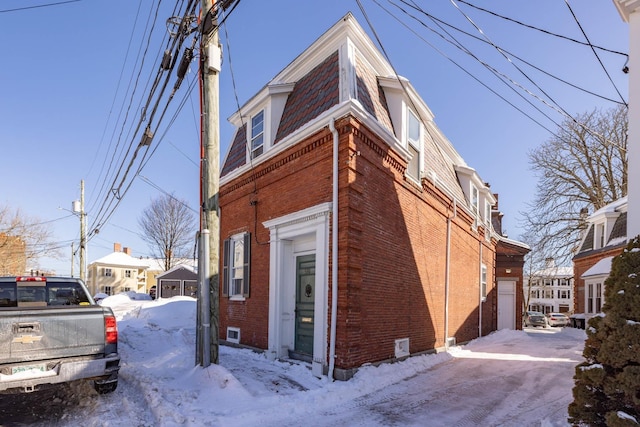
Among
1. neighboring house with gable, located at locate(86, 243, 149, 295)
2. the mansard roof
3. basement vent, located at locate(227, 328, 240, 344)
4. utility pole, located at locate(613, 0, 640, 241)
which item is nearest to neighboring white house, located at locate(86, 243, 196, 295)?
neighboring house with gable, located at locate(86, 243, 149, 295)

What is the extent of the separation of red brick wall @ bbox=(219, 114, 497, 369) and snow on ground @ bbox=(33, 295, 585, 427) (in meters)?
0.68

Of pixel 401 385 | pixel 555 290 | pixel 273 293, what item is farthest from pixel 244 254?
pixel 555 290

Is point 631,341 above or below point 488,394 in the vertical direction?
above

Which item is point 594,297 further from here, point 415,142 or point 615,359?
point 615,359

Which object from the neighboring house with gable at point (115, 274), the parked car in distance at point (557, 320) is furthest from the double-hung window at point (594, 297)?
the neighboring house with gable at point (115, 274)

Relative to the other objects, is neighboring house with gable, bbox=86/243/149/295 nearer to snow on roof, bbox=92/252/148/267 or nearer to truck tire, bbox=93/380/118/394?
snow on roof, bbox=92/252/148/267

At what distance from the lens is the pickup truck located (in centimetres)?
509

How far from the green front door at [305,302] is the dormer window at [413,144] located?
3619mm

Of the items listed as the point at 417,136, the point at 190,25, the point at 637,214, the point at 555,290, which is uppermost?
the point at 190,25

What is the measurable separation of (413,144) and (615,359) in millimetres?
7265

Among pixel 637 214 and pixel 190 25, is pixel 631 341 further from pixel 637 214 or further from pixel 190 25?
pixel 190 25

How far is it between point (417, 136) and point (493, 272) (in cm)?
1123

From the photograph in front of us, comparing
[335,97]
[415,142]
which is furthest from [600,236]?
[335,97]

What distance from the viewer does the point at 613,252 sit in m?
A: 22.4
